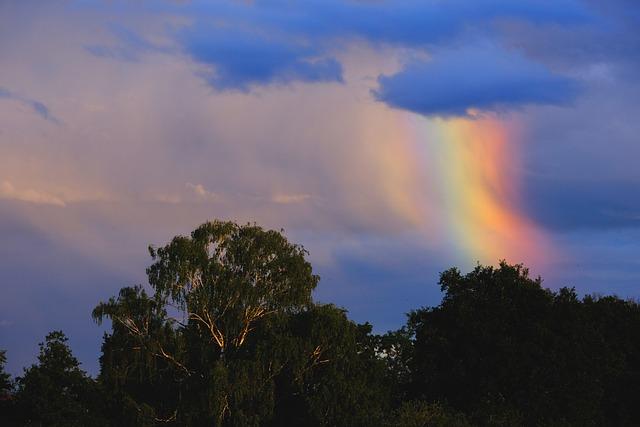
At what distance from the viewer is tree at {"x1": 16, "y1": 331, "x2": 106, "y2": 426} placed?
71.2 m

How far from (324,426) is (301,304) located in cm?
952

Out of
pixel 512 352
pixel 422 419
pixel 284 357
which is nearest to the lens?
pixel 422 419

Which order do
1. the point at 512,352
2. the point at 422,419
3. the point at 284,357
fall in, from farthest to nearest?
the point at 512,352
the point at 284,357
the point at 422,419

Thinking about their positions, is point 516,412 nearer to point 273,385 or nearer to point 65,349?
point 273,385

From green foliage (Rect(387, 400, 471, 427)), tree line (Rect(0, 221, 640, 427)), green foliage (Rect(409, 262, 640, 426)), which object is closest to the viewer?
green foliage (Rect(387, 400, 471, 427))

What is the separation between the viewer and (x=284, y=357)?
217 ft

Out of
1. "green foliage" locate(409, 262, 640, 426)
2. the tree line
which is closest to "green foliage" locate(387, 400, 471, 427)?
the tree line

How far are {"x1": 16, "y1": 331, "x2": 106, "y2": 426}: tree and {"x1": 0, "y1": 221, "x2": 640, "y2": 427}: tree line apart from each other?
0.13 m

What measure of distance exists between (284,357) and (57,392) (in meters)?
20.2

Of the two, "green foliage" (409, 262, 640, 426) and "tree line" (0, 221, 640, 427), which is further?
"green foliage" (409, 262, 640, 426)

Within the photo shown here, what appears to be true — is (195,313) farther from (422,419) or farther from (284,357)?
(422,419)

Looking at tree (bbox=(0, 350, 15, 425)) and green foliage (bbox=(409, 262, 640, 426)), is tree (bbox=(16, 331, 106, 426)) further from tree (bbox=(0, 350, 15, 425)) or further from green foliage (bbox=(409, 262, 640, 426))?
green foliage (bbox=(409, 262, 640, 426))

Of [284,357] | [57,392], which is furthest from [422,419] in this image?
[57,392]

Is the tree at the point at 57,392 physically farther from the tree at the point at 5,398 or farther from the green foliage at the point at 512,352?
the green foliage at the point at 512,352
